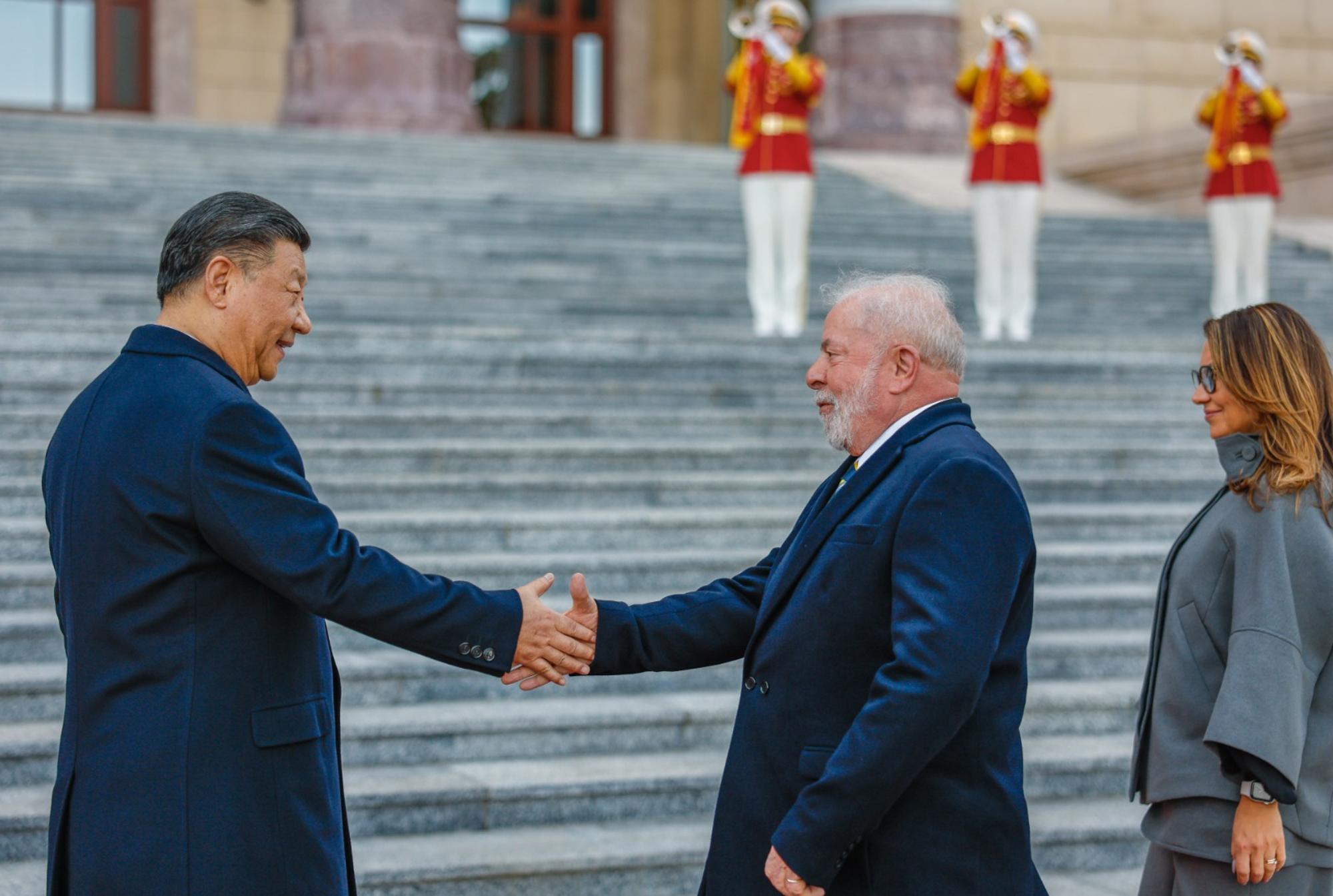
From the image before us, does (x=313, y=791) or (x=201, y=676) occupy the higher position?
(x=201, y=676)

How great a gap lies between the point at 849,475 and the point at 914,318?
0.29 m

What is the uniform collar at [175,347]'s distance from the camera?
105 inches

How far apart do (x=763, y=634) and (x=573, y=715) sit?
8.21 feet

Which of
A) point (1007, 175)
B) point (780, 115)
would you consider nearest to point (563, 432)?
point (780, 115)

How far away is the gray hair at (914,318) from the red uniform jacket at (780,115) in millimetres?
7307

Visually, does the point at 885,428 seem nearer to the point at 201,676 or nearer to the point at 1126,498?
the point at 201,676

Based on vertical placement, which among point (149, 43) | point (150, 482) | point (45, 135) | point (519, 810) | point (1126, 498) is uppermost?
point (149, 43)

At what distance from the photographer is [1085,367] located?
8977 millimetres

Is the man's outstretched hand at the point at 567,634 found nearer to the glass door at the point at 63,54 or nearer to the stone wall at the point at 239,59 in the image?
the stone wall at the point at 239,59

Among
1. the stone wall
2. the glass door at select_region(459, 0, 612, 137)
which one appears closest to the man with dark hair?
the stone wall

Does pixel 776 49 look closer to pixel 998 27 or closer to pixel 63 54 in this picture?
pixel 998 27

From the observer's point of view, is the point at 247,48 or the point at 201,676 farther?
the point at 247,48

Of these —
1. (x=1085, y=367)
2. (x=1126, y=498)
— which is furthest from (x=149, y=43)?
(x=1126, y=498)

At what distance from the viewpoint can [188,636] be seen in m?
2.56
